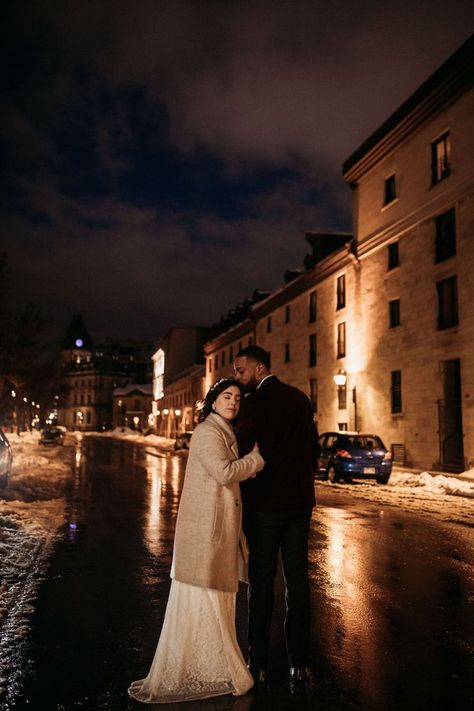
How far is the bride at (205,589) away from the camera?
3.71 metres

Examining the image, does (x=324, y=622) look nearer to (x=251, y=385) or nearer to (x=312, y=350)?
Result: (x=251, y=385)

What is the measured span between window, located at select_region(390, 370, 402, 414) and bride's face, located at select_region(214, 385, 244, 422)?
2400cm

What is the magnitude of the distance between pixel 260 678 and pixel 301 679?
0.87 ft

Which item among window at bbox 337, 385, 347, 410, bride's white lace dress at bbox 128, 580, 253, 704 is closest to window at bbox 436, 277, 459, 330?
window at bbox 337, 385, 347, 410

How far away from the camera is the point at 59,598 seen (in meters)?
6.14

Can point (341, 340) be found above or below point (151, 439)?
above

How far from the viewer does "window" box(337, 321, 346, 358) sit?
109 feet

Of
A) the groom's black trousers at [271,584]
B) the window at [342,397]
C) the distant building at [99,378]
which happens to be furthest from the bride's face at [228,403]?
the distant building at [99,378]

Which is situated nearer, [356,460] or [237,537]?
[237,537]

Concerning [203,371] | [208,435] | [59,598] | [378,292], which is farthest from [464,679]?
[203,371]

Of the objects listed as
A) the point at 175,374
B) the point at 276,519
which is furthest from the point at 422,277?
the point at 175,374

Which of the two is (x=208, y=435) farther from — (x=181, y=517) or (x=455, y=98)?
(x=455, y=98)

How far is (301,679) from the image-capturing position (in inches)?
159

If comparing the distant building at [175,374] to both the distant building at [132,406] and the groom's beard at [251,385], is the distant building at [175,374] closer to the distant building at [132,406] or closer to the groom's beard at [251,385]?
the distant building at [132,406]
